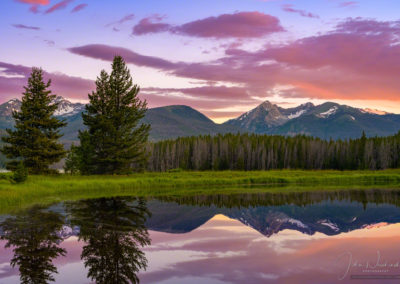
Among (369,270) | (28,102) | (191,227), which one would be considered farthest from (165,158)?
(369,270)

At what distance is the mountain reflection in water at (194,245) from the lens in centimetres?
1336

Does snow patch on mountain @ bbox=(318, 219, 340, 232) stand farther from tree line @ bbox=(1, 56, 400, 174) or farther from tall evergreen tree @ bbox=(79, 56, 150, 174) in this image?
tall evergreen tree @ bbox=(79, 56, 150, 174)

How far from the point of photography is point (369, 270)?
13.7m

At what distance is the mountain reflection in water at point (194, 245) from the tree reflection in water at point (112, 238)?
Answer: 4cm

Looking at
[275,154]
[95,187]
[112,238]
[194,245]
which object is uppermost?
[275,154]

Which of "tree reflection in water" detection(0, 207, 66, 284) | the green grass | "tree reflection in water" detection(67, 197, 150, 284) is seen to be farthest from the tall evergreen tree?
"tree reflection in water" detection(0, 207, 66, 284)

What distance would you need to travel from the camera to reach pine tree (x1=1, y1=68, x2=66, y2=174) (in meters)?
44.9

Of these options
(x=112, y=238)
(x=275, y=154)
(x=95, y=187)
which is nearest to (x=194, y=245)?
(x=112, y=238)

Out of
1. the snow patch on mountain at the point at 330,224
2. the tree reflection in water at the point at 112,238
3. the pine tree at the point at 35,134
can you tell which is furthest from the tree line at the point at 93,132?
the snow patch on mountain at the point at 330,224

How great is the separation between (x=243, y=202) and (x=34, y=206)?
17.8 metres

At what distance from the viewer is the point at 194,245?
18.3 meters

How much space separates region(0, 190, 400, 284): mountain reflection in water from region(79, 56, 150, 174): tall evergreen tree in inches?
821

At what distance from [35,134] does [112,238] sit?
31330mm

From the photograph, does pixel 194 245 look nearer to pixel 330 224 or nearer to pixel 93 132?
pixel 330 224
